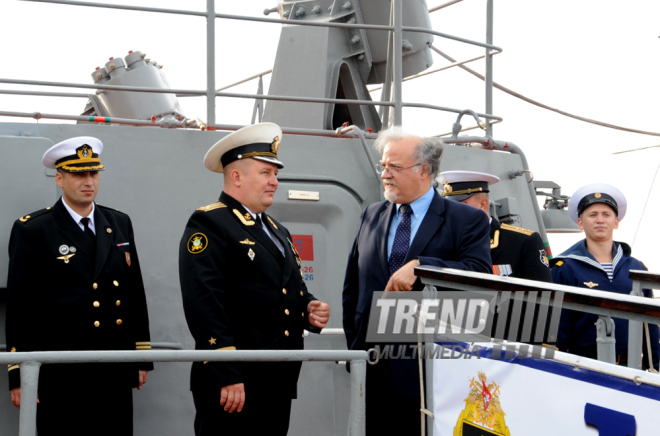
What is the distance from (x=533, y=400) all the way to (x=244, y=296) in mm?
1193

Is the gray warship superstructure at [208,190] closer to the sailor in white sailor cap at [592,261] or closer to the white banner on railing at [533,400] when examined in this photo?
the sailor in white sailor cap at [592,261]

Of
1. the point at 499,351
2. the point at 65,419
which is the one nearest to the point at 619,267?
the point at 499,351

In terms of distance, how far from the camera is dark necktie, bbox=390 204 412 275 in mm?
2602

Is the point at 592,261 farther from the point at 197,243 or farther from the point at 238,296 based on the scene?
the point at 197,243

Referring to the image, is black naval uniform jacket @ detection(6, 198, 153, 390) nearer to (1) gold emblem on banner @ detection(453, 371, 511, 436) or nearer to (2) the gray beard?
(2) the gray beard

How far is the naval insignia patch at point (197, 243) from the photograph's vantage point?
2.44 m

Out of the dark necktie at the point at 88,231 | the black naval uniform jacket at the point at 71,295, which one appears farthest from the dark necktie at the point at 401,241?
the dark necktie at the point at 88,231

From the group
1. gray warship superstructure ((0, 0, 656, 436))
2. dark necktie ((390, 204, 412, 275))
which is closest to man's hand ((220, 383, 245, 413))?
dark necktie ((390, 204, 412, 275))

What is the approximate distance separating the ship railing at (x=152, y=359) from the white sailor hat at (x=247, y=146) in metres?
0.94

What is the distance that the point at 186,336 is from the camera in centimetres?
345

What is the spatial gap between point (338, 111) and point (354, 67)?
0.36 m

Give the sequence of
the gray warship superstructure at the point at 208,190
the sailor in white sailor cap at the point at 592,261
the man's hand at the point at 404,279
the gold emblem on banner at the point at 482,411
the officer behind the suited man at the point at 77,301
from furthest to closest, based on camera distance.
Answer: the gray warship superstructure at the point at 208,190, the sailor in white sailor cap at the point at 592,261, the officer behind the suited man at the point at 77,301, the man's hand at the point at 404,279, the gold emblem on banner at the point at 482,411

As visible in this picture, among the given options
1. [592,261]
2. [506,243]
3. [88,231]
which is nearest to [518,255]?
[506,243]

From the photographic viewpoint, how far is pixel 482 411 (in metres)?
1.85
